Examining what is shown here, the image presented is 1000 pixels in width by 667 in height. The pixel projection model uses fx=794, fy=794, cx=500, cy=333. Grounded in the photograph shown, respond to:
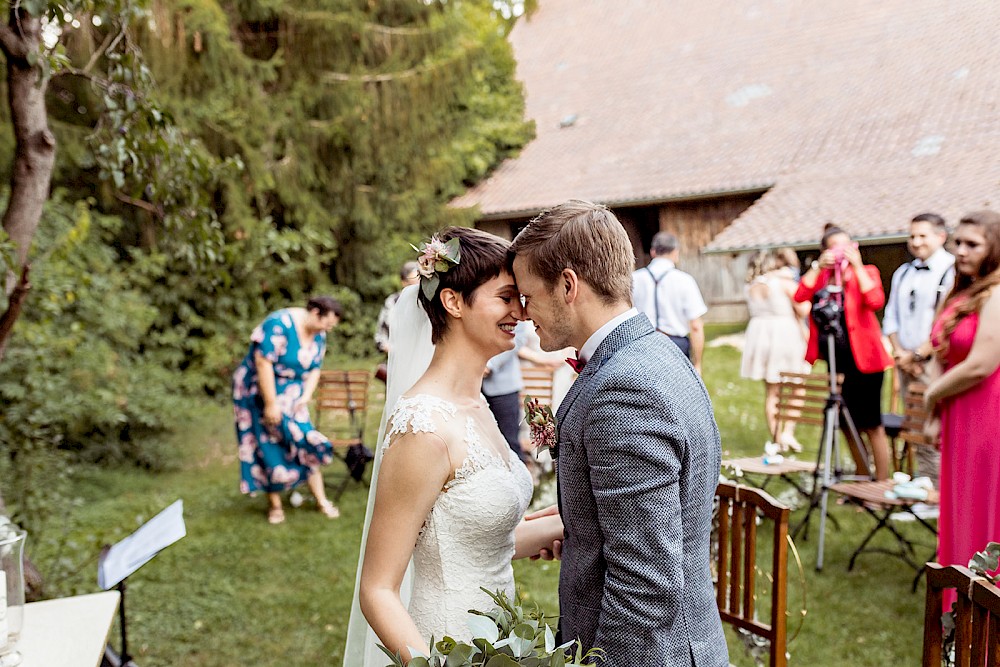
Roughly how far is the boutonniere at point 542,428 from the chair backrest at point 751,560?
756 mm

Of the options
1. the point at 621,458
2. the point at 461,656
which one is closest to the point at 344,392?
the point at 621,458

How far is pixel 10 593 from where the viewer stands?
1.76 meters

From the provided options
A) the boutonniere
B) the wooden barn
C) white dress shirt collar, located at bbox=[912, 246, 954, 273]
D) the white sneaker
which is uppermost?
the wooden barn

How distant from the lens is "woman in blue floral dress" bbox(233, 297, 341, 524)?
5543 mm

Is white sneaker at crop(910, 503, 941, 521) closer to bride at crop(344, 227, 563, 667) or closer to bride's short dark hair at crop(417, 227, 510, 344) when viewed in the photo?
bride at crop(344, 227, 563, 667)


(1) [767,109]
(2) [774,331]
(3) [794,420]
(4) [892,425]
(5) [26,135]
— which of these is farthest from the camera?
(1) [767,109]

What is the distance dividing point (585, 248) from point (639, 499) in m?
0.50

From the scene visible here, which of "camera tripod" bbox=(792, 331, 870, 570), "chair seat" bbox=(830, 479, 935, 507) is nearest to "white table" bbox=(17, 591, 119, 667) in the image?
"chair seat" bbox=(830, 479, 935, 507)

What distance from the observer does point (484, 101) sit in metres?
17.2

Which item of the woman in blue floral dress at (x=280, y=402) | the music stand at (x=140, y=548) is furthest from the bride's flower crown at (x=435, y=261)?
the woman in blue floral dress at (x=280, y=402)

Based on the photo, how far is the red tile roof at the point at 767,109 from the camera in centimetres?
505

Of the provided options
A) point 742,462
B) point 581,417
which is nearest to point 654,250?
point 742,462

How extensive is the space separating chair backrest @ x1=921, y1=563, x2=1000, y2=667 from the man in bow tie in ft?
11.5

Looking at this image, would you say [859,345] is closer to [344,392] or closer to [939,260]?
[939,260]
